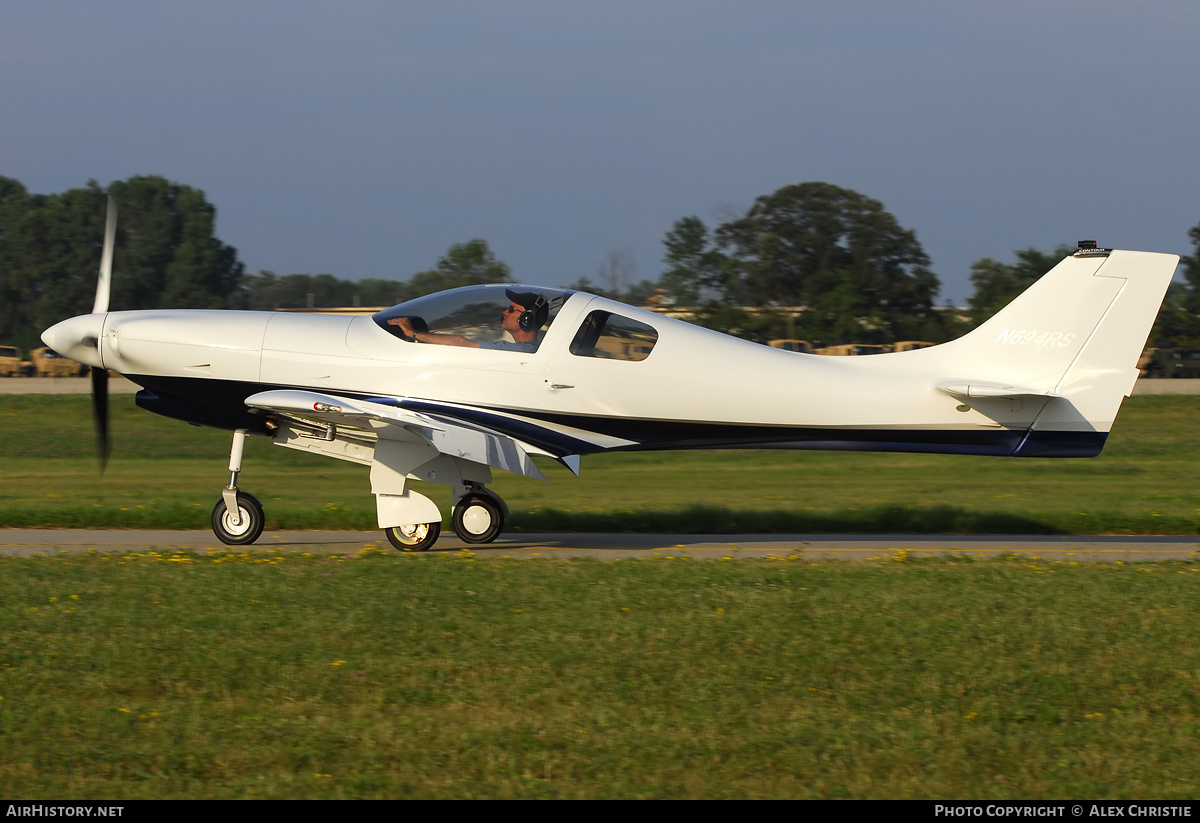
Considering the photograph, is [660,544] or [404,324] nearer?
[404,324]

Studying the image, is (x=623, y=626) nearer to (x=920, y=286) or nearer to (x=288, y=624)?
(x=288, y=624)

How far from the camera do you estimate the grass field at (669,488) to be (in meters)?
13.0

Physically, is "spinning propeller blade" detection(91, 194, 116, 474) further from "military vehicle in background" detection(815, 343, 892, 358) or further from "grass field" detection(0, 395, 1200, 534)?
"military vehicle in background" detection(815, 343, 892, 358)

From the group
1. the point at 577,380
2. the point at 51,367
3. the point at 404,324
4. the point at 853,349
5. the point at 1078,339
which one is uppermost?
the point at 853,349

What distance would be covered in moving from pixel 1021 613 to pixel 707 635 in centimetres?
229

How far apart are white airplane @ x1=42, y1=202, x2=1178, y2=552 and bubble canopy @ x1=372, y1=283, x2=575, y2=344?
0.06ft

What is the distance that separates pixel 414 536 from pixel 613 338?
8.78 ft

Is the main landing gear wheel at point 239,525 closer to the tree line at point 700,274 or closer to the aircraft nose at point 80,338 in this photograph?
the aircraft nose at point 80,338

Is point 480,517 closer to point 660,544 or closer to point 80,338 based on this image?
point 660,544

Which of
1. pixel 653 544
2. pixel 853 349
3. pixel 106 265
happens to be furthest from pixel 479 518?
pixel 853 349

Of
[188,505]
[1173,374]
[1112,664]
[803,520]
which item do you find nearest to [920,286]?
[1173,374]

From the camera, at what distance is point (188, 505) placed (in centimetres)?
1334

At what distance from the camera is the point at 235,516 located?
10.5 meters


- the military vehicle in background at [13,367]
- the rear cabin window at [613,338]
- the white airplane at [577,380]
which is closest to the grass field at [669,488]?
the white airplane at [577,380]
